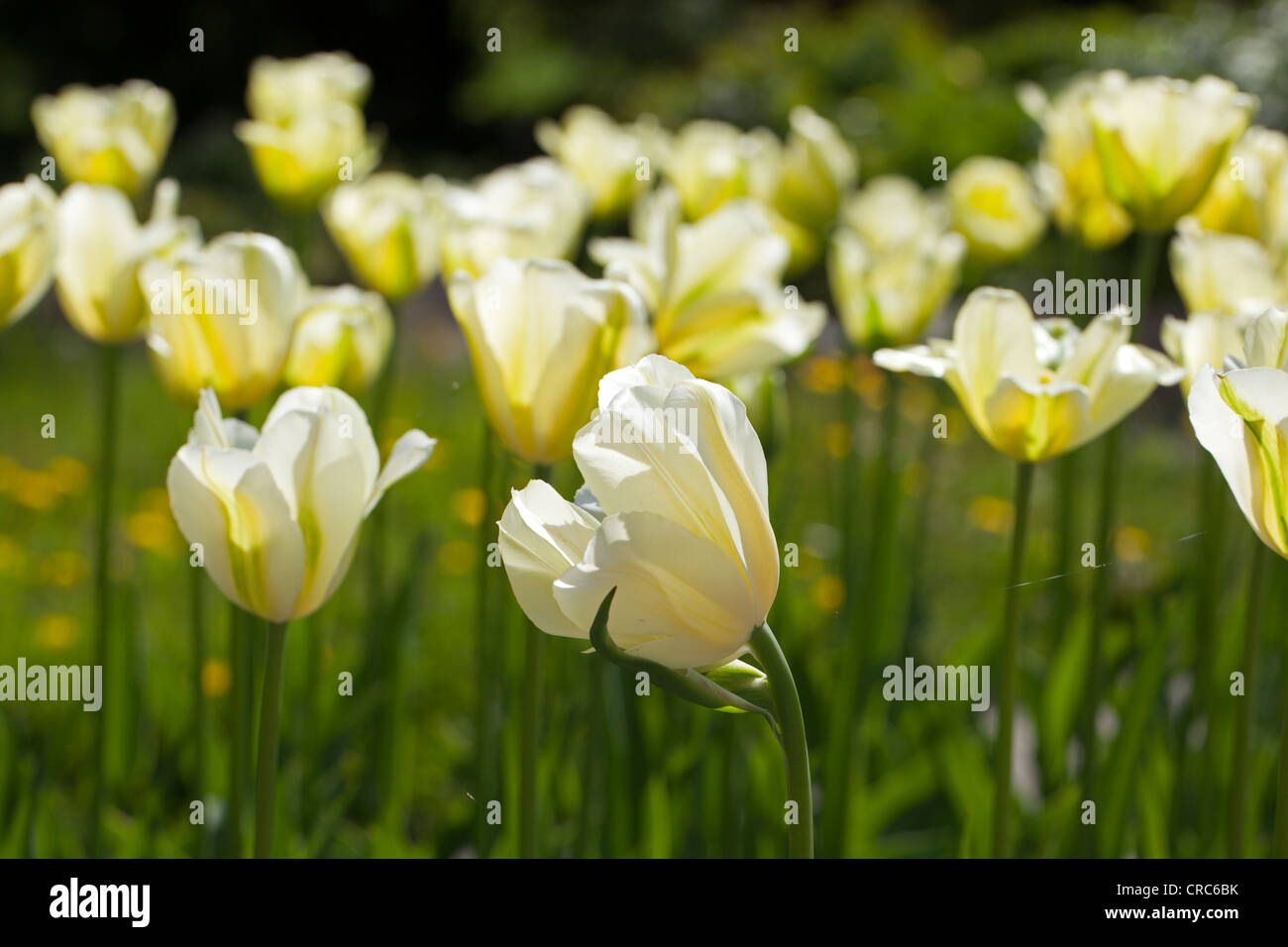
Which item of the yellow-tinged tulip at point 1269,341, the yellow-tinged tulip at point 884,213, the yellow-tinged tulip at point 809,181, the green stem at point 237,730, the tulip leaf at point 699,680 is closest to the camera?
the tulip leaf at point 699,680

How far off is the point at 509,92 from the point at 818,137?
727 cm

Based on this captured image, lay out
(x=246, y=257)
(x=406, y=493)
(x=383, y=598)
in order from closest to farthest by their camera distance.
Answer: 1. (x=246, y=257)
2. (x=383, y=598)
3. (x=406, y=493)

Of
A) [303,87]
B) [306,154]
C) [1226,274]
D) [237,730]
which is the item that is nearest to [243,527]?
[237,730]

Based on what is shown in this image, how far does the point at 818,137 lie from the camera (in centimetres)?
209

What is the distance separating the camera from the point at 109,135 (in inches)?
77.6

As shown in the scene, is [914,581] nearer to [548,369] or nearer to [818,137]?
[818,137]

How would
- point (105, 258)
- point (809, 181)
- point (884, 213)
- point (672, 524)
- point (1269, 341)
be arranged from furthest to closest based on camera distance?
point (884, 213), point (809, 181), point (105, 258), point (1269, 341), point (672, 524)

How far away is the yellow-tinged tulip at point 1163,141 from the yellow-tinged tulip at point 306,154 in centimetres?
112

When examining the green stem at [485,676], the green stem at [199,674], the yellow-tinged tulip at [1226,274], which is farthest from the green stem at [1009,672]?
the green stem at [199,674]

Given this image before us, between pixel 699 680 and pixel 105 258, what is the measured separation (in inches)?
44.2

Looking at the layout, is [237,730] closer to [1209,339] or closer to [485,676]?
[485,676]

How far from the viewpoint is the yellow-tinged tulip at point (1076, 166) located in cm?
174

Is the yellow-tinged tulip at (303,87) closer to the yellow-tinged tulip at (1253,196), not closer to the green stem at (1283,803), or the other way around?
the yellow-tinged tulip at (1253,196)

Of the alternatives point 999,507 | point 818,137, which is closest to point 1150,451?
point 999,507
